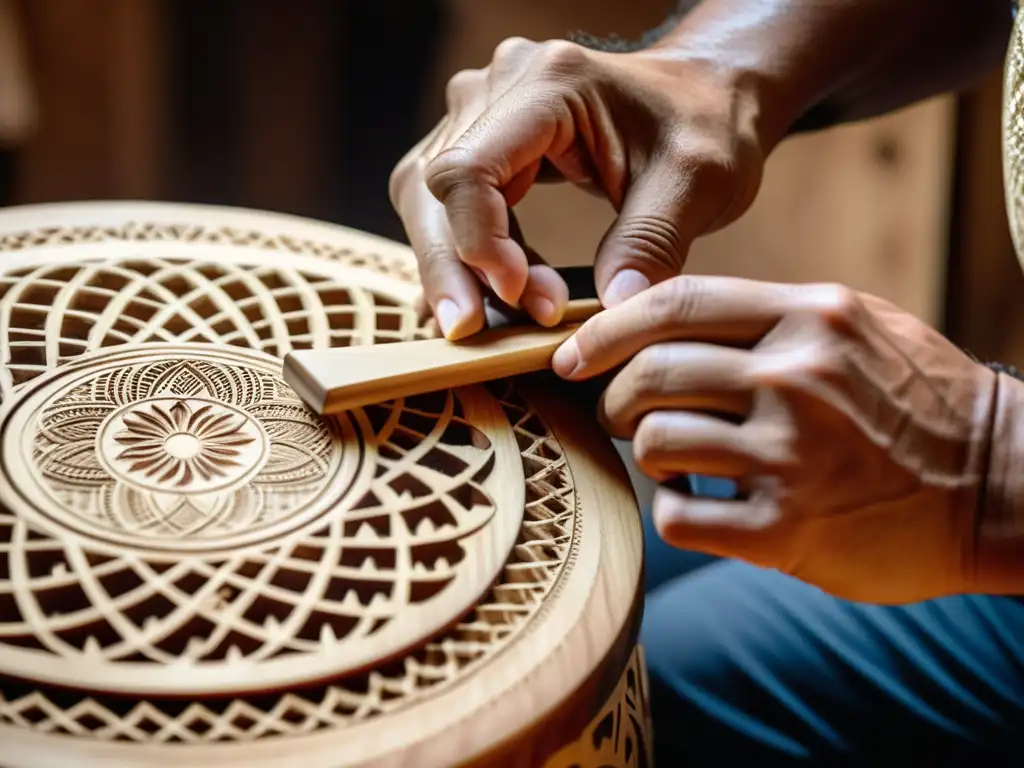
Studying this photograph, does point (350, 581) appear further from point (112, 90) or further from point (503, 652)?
point (112, 90)

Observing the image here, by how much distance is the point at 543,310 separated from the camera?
0.69 m

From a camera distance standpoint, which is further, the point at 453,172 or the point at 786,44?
the point at 786,44

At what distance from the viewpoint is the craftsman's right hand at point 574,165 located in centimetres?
69

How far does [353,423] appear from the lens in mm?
625

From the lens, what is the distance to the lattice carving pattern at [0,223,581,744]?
0.46 m

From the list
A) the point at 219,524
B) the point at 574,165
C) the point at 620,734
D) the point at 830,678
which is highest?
the point at 574,165

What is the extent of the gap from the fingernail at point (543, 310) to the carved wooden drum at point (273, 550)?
42mm

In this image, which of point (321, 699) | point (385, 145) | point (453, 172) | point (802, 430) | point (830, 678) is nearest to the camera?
point (321, 699)

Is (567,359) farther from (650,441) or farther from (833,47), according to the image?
(833,47)

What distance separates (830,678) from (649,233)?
1.20 ft

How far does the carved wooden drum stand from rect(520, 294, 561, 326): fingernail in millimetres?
42

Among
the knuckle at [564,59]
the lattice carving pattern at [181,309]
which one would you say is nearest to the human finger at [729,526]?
the lattice carving pattern at [181,309]

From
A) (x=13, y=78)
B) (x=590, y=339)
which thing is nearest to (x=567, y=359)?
(x=590, y=339)

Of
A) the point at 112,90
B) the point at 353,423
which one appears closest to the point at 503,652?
the point at 353,423
